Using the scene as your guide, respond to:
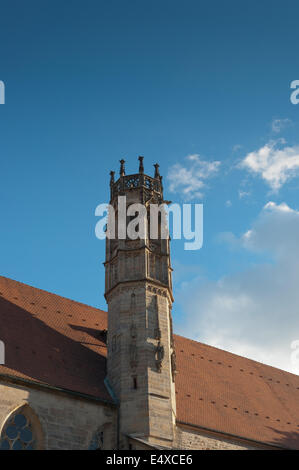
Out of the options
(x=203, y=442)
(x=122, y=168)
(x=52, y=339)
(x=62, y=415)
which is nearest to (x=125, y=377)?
(x=62, y=415)

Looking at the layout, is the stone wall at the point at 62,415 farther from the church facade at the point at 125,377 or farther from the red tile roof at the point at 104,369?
the red tile roof at the point at 104,369

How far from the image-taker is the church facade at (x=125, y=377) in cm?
1819

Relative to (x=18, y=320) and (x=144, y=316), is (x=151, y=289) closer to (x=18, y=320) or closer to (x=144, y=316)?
(x=144, y=316)

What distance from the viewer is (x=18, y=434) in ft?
57.0

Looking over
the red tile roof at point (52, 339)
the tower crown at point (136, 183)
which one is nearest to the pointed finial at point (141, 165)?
the tower crown at point (136, 183)

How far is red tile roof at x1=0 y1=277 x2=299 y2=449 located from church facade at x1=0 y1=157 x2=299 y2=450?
5 cm

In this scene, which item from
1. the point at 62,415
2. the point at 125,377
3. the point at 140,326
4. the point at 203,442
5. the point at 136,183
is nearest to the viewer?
the point at 62,415

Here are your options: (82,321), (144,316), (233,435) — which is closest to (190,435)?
(233,435)

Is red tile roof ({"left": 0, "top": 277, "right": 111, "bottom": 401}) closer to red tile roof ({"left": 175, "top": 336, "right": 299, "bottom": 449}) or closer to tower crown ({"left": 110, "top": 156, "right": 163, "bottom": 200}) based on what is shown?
red tile roof ({"left": 175, "top": 336, "right": 299, "bottom": 449})

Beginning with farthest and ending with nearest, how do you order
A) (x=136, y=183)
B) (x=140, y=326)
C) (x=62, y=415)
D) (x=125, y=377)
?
(x=136, y=183) → (x=140, y=326) → (x=125, y=377) → (x=62, y=415)

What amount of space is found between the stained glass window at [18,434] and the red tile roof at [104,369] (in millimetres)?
1225

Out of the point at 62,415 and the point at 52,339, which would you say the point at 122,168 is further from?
the point at 62,415

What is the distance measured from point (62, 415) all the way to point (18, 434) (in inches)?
55.7
